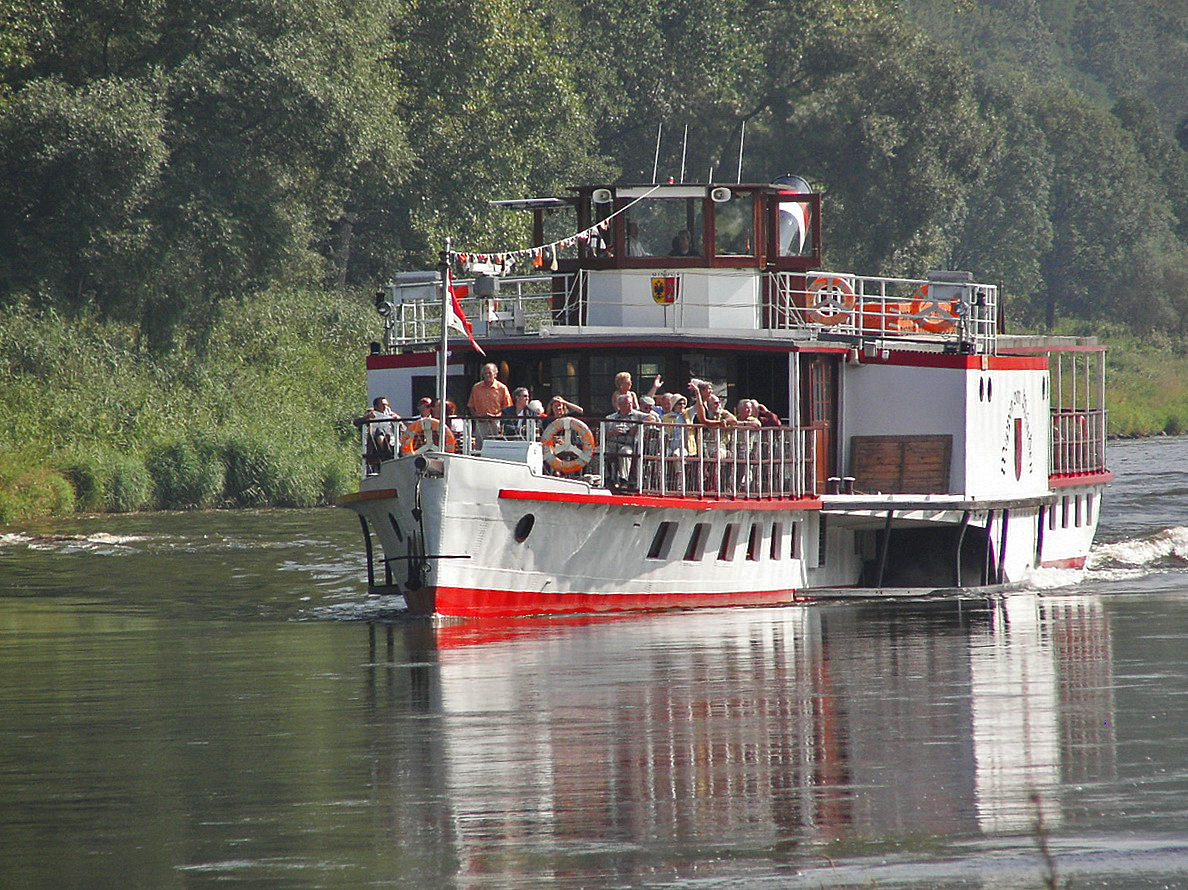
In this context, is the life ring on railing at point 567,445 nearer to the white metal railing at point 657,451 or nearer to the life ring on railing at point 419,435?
the white metal railing at point 657,451

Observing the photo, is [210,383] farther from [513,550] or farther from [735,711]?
[735,711]

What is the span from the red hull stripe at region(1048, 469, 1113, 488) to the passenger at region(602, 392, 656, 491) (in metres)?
8.11

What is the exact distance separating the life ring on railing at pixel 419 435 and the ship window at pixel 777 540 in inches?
174

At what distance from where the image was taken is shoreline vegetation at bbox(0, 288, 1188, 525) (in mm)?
37562

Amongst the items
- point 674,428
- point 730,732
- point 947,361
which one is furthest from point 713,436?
point 730,732

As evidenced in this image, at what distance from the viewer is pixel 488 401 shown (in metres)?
21.8

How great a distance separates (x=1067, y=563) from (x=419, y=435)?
11.6 meters

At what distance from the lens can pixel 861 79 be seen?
66.2 m

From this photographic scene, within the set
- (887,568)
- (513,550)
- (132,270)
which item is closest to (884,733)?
(513,550)

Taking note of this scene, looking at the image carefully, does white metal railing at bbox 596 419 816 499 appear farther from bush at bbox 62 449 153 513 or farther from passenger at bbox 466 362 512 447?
bush at bbox 62 449 153 513

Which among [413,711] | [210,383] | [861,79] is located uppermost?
[861,79]

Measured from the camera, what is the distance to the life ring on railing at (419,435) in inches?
800

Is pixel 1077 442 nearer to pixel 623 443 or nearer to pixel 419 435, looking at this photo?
pixel 623 443

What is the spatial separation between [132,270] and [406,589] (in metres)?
24.5
